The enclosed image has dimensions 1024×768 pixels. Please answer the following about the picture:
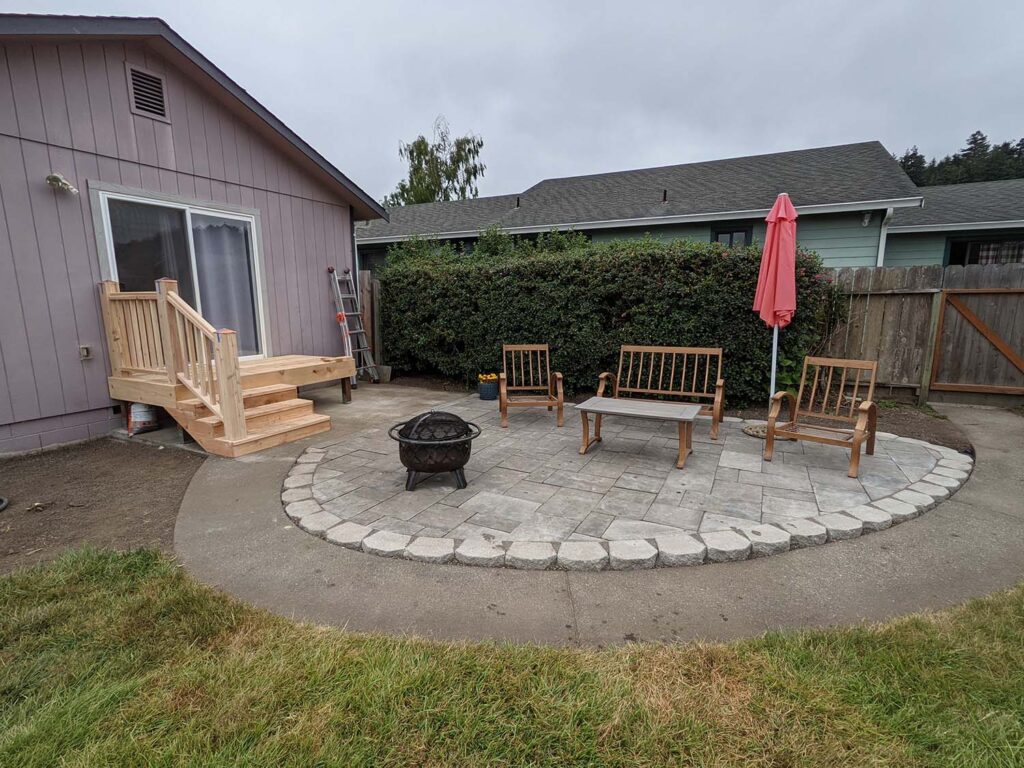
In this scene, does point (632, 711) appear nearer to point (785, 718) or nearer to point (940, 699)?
point (785, 718)

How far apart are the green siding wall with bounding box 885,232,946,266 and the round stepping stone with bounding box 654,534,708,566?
33.6 ft

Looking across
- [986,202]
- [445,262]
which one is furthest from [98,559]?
[986,202]

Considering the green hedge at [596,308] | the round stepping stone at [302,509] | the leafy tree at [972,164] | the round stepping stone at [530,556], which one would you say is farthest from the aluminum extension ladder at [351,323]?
the leafy tree at [972,164]

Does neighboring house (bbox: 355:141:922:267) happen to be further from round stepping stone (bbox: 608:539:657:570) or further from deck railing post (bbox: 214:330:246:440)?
round stepping stone (bbox: 608:539:657:570)

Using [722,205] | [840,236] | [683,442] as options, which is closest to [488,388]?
[683,442]

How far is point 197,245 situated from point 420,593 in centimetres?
548

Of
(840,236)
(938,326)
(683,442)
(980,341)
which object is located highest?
(840,236)

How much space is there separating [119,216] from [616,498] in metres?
5.69

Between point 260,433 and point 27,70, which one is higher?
point 27,70

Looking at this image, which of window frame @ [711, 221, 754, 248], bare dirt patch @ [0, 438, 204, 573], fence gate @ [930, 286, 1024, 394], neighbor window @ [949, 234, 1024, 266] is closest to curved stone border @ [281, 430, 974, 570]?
bare dirt patch @ [0, 438, 204, 573]

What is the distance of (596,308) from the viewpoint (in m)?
6.24

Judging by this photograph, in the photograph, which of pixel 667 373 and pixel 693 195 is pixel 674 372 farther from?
pixel 693 195

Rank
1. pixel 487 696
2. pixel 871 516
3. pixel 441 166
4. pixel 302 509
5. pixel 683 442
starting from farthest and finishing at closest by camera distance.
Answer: pixel 441 166
pixel 683 442
pixel 302 509
pixel 871 516
pixel 487 696

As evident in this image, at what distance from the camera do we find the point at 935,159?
34.1 meters
